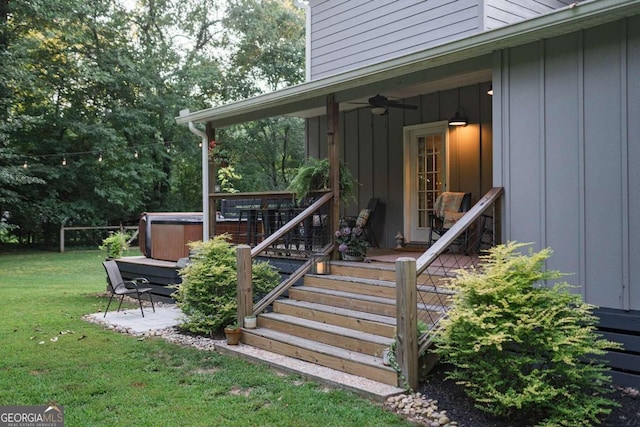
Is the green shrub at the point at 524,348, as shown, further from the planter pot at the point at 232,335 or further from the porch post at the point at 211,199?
the porch post at the point at 211,199

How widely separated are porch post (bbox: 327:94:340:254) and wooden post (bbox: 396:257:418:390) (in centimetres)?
230

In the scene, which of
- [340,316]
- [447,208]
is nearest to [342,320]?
[340,316]

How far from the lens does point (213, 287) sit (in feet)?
19.1

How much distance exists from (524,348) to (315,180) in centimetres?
346

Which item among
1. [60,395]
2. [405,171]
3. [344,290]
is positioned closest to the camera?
[60,395]

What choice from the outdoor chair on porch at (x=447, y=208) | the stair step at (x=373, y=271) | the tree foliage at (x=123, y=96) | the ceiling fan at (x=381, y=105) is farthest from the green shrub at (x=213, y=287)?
the tree foliage at (x=123, y=96)

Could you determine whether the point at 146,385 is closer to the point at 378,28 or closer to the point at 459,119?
the point at 459,119

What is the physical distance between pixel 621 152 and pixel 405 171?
404 centimetres

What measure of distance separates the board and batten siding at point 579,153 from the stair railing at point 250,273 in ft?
7.15

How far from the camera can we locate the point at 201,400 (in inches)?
147

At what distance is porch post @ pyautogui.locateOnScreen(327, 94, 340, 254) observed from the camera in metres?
6.04

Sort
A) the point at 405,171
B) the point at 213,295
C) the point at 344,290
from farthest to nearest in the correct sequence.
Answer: the point at 405,171 < the point at 213,295 < the point at 344,290

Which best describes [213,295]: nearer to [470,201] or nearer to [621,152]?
[470,201]

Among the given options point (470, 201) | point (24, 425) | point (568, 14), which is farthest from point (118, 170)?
point (568, 14)
